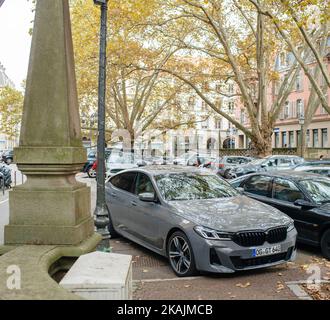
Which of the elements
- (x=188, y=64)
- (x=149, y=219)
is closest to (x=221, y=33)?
(x=188, y=64)

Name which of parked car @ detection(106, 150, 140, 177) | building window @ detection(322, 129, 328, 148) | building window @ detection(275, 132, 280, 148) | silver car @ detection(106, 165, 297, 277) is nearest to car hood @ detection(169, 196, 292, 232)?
silver car @ detection(106, 165, 297, 277)

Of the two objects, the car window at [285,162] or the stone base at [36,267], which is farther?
the car window at [285,162]

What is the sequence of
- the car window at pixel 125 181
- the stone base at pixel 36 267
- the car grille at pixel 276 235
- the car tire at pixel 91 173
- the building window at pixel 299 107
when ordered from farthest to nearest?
the building window at pixel 299 107 → the car tire at pixel 91 173 → the car window at pixel 125 181 → the car grille at pixel 276 235 → the stone base at pixel 36 267

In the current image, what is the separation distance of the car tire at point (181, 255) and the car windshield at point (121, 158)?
19.1m

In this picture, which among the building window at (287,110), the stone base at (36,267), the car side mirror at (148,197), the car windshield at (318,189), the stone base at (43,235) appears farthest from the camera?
the building window at (287,110)

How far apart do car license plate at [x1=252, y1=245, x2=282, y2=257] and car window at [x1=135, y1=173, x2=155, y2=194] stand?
89.8 inches

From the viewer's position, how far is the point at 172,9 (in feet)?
69.6

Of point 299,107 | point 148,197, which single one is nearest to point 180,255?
point 148,197

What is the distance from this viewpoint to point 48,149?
11.5 ft

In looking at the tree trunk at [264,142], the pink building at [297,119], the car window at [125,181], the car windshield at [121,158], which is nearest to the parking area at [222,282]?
the car window at [125,181]

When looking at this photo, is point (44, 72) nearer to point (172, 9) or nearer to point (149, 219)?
point (149, 219)

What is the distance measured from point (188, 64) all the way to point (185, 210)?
26.9 metres

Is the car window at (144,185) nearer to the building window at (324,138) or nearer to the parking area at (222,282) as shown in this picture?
the parking area at (222,282)

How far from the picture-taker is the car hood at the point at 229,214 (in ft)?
19.6
